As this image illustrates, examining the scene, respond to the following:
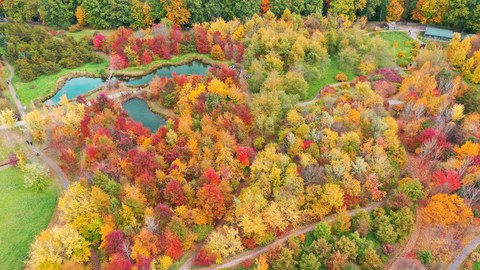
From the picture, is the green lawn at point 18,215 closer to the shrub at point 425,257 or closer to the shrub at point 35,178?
the shrub at point 35,178

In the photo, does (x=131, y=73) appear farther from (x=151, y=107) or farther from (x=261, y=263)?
(x=261, y=263)

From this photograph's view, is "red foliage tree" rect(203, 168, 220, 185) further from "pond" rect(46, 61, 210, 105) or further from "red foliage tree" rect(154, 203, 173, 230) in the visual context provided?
"pond" rect(46, 61, 210, 105)

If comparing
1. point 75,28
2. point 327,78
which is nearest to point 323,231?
point 327,78

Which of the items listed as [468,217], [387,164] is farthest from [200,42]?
[468,217]

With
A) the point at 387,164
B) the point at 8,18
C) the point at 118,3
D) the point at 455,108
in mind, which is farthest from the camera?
the point at 8,18

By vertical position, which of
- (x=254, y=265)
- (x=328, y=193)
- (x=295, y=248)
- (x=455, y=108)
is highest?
(x=455, y=108)

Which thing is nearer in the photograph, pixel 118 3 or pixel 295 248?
pixel 295 248

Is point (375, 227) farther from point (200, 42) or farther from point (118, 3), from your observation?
point (118, 3)

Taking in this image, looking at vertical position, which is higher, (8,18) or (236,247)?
(8,18)
